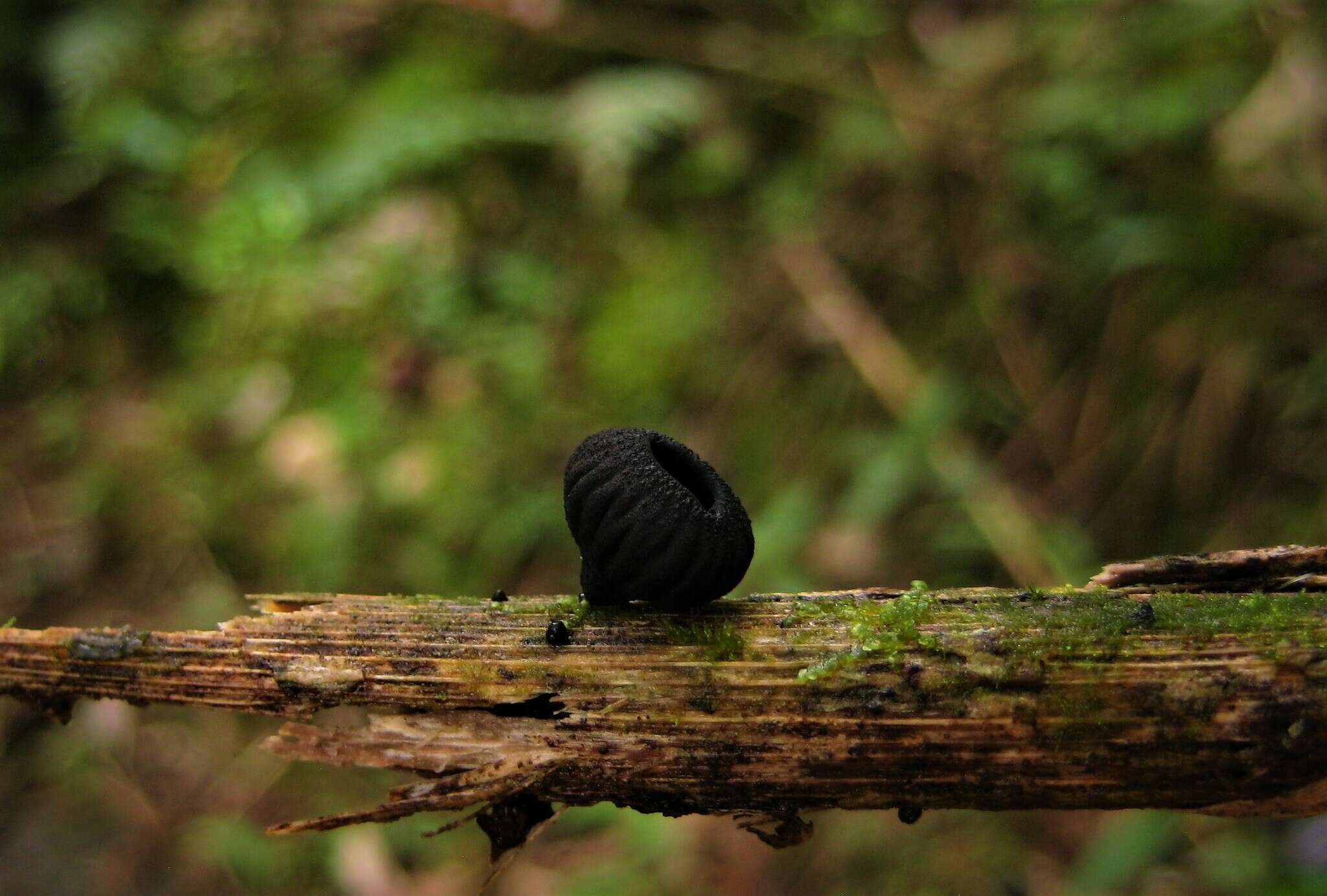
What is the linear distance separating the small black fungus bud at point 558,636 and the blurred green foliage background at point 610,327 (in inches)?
71.4

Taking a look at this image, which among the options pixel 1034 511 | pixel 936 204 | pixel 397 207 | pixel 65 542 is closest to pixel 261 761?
pixel 65 542

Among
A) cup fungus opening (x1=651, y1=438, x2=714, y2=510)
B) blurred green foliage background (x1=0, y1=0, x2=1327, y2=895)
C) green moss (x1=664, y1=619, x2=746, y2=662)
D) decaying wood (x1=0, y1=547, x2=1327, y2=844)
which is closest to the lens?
decaying wood (x1=0, y1=547, x2=1327, y2=844)

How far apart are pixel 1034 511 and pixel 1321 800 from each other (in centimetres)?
228

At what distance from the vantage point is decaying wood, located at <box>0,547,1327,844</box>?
178 cm

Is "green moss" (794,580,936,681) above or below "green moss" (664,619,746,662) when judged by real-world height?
below

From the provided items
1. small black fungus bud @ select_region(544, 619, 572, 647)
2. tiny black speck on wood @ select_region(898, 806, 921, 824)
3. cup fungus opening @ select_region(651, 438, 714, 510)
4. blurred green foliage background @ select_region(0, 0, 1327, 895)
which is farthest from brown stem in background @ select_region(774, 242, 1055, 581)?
small black fungus bud @ select_region(544, 619, 572, 647)

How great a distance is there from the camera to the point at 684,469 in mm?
2324

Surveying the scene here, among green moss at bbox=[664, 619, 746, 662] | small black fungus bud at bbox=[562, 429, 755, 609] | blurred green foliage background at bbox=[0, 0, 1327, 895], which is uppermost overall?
blurred green foliage background at bbox=[0, 0, 1327, 895]

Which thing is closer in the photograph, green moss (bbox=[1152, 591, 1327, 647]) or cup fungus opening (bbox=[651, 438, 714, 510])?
green moss (bbox=[1152, 591, 1327, 647])

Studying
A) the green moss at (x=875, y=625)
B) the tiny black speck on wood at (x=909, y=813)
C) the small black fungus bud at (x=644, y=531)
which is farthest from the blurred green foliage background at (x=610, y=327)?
the small black fungus bud at (x=644, y=531)

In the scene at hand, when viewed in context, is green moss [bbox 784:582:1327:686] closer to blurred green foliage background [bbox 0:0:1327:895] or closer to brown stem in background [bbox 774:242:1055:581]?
blurred green foliage background [bbox 0:0:1327:895]

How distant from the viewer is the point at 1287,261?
3.91m

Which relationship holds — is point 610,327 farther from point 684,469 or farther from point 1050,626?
point 1050,626

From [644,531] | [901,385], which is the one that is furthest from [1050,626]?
[901,385]
